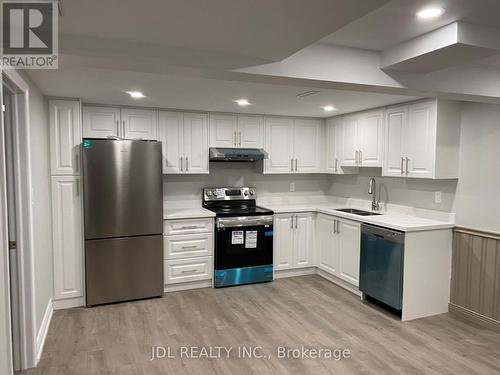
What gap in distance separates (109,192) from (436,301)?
3.63 metres

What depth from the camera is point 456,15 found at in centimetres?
190

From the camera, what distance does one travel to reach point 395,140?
3920 mm

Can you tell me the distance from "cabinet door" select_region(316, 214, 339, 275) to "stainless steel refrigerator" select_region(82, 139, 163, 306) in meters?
2.14

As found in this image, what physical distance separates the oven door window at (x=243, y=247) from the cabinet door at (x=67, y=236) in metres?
1.56

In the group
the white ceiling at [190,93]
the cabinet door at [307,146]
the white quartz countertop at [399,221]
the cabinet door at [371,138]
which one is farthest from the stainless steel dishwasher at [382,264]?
the cabinet door at [307,146]

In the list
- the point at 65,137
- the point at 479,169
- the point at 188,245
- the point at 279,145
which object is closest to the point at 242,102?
the point at 279,145

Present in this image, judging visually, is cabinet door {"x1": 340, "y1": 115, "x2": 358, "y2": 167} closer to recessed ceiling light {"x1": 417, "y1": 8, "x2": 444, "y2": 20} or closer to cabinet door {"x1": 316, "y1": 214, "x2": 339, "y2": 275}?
cabinet door {"x1": 316, "y1": 214, "x2": 339, "y2": 275}

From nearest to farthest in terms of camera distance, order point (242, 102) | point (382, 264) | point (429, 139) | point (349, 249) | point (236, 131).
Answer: point (429, 139) < point (382, 264) < point (242, 102) < point (349, 249) < point (236, 131)

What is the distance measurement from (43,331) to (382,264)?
3.29 metres

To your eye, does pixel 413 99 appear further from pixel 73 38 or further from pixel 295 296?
pixel 73 38

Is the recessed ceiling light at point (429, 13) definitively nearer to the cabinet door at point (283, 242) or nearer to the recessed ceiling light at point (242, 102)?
the recessed ceiling light at point (242, 102)

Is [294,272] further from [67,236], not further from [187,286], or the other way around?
[67,236]

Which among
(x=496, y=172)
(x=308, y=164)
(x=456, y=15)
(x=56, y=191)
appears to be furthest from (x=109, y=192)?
(x=496, y=172)

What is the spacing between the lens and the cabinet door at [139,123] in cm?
419
